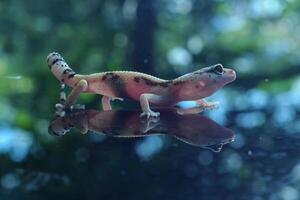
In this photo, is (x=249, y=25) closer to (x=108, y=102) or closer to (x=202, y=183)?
(x=108, y=102)

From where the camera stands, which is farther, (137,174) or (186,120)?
(186,120)

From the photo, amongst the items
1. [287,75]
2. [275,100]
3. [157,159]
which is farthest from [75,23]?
[157,159]

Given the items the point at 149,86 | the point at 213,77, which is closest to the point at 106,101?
the point at 149,86

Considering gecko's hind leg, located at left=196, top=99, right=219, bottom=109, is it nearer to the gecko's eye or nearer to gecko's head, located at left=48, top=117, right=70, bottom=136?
the gecko's eye

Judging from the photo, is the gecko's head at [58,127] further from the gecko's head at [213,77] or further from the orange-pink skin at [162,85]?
the gecko's head at [213,77]

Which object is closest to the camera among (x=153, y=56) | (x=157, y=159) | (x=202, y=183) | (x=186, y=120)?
(x=202, y=183)

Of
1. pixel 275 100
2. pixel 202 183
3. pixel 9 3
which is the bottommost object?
pixel 202 183
